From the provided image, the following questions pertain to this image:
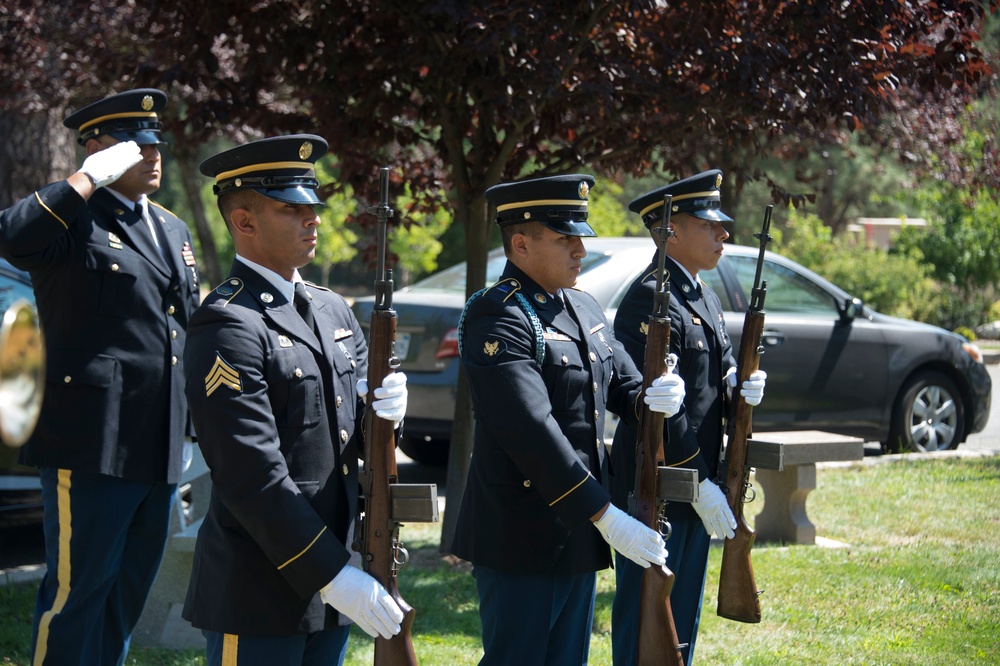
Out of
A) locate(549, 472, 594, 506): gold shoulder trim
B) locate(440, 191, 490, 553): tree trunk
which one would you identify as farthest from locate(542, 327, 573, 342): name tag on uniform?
locate(440, 191, 490, 553): tree trunk

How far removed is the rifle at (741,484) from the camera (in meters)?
4.39

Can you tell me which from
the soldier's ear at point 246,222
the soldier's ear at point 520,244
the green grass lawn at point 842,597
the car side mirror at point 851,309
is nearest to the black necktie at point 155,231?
the soldier's ear at point 246,222

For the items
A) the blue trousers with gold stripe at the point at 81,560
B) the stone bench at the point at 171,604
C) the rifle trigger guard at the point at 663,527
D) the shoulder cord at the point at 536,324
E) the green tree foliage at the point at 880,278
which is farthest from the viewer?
the green tree foliage at the point at 880,278

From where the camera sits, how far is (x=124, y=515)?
388 cm

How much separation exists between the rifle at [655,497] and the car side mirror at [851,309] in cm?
565

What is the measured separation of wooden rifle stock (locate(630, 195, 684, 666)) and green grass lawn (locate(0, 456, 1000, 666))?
4.41 feet

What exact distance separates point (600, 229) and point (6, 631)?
17732 millimetres

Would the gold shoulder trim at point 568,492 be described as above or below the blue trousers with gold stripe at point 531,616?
above

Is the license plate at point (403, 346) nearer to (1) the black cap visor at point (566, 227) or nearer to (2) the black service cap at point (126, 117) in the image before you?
(2) the black service cap at point (126, 117)

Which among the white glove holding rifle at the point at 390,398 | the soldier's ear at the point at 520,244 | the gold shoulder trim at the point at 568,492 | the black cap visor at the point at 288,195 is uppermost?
the black cap visor at the point at 288,195

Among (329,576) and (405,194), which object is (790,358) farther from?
(329,576)

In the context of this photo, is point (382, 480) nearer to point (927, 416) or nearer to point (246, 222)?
point (246, 222)

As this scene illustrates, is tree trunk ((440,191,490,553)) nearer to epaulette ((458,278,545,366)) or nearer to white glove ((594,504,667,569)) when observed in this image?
epaulette ((458,278,545,366))

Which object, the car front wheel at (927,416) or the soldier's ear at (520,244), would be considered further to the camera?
the car front wheel at (927,416)
